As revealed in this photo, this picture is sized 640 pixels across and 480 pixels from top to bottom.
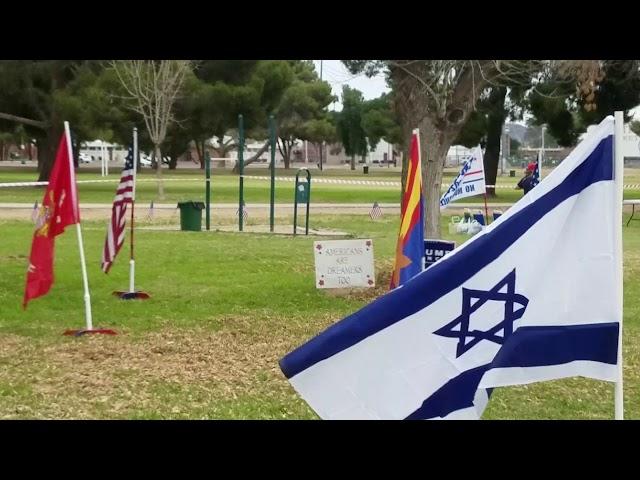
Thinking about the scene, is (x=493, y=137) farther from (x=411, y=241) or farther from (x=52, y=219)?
(x=411, y=241)

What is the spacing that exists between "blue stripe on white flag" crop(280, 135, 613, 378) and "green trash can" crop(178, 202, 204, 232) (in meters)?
16.5

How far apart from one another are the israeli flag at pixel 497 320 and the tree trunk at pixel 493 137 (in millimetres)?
34584

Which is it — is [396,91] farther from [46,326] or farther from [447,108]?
[46,326]

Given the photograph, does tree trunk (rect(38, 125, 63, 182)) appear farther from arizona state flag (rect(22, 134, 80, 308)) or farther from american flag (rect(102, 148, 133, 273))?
arizona state flag (rect(22, 134, 80, 308))

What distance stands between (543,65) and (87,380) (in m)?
7.47

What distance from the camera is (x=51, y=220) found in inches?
313

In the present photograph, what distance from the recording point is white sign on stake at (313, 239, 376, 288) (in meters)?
10.1

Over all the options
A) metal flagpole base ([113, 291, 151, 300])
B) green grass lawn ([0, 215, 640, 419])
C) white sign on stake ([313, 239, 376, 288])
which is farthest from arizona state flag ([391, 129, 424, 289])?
metal flagpole base ([113, 291, 151, 300])

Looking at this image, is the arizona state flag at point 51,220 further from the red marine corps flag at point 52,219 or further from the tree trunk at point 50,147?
the tree trunk at point 50,147

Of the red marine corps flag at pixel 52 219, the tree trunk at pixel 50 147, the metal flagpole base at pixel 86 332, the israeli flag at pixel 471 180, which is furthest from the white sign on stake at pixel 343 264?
the tree trunk at pixel 50 147

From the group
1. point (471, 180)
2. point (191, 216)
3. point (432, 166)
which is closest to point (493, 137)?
point (191, 216)

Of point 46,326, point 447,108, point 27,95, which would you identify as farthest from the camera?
point 27,95
